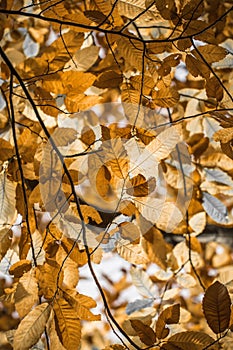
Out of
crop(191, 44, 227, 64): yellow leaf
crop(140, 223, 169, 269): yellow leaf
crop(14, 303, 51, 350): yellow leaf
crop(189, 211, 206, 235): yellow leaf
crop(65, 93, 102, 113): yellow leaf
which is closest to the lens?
crop(14, 303, 51, 350): yellow leaf

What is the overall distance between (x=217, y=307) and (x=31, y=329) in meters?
0.24

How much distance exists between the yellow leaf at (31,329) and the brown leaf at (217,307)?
21cm

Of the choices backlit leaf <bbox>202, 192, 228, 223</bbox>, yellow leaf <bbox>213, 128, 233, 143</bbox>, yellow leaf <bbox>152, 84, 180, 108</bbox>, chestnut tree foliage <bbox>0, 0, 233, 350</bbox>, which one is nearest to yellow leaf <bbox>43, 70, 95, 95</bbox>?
chestnut tree foliage <bbox>0, 0, 233, 350</bbox>

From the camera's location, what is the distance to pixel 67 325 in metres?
0.73

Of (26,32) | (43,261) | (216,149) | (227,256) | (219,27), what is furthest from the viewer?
(227,256)

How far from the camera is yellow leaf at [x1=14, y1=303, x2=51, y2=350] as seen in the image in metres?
0.68

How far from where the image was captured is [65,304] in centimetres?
75

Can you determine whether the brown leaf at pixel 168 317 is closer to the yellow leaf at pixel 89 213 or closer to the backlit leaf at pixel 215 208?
the yellow leaf at pixel 89 213

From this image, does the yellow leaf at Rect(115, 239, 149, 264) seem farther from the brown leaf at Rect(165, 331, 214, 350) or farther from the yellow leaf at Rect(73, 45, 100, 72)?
the yellow leaf at Rect(73, 45, 100, 72)

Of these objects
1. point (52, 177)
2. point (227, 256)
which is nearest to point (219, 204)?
point (52, 177)

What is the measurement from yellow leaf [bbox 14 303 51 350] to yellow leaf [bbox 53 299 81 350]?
25 mm

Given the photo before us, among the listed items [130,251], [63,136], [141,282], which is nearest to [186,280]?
[141,282]

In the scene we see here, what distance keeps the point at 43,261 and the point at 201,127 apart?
0.51 meters

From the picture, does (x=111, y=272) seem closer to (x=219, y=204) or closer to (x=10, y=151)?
(x=219, y=204)
